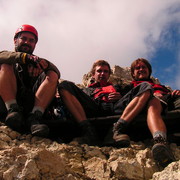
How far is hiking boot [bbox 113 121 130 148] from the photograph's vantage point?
15.6 feet

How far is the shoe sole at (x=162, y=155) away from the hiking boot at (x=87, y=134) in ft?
3.83

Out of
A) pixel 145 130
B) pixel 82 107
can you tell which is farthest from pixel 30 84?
pixel 145 130

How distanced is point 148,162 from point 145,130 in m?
1.35

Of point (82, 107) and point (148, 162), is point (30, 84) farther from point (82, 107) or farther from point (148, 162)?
point (148, 162)

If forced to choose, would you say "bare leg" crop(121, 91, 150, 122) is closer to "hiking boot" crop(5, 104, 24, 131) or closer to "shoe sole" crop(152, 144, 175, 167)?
"shoe sole" crop(152, 144, 175, 167)

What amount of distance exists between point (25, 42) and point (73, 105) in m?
1.94

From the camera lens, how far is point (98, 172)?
411 centimetres

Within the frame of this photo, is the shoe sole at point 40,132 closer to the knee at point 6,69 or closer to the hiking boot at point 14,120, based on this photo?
the hiking boot at point 14,120

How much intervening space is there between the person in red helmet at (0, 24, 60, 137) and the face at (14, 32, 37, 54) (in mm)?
585

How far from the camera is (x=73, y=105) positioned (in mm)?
5477

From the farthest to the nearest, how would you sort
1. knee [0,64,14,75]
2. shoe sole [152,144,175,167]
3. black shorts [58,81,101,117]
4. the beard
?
the beard
black shorts [58,81,101,117]
knee [0,64,14,75]
shoe sole [152,144,175,167]

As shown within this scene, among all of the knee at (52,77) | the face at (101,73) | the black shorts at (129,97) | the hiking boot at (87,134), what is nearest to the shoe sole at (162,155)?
the hiking boot at (87,134)

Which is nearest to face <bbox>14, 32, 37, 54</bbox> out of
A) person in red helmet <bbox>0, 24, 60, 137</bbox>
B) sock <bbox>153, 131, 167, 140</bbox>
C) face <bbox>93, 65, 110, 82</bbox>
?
person in red helmet <bbox>0, 24, 60, 137</bbox>

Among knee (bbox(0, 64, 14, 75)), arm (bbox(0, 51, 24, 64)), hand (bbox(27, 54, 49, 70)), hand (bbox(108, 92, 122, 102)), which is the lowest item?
knee (bbox(0, 64, 14, 75))
